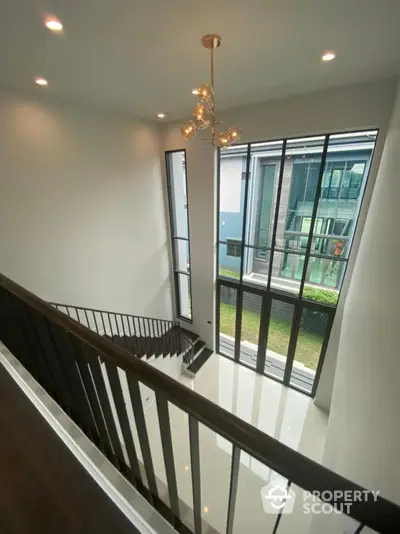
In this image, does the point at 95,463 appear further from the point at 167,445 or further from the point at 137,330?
the point at 137,330

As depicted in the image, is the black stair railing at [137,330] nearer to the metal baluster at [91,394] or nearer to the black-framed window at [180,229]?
Result: the black-framed window at [180,229]

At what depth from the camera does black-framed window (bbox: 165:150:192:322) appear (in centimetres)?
609

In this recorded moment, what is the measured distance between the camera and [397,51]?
262cm

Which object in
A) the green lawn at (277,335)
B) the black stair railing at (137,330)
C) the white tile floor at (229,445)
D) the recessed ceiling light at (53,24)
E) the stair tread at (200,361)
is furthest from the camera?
the stair tread at (200,361)

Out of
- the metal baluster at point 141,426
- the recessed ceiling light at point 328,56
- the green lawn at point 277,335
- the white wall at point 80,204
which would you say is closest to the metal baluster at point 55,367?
the metal baluster at point 141,426

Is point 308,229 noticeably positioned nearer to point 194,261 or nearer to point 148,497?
point 194,261

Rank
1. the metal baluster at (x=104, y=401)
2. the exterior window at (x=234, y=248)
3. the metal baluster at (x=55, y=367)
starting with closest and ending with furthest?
the metal baluster at (x=104, y=401)
the metal baluster at (x=55, y=367)
the exterior window at (x=234, y=248)

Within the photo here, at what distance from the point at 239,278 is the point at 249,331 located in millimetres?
1517

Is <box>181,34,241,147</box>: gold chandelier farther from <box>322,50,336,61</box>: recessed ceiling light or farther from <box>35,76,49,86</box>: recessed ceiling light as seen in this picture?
<box>35,76,49,86</box>: recessed ceiling light

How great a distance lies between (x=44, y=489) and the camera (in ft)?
4.30

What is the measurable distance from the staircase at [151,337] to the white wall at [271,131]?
53cm

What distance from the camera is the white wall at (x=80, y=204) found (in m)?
3.68

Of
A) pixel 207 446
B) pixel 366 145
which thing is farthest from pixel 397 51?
pixel 207 446

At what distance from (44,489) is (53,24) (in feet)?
11.7
